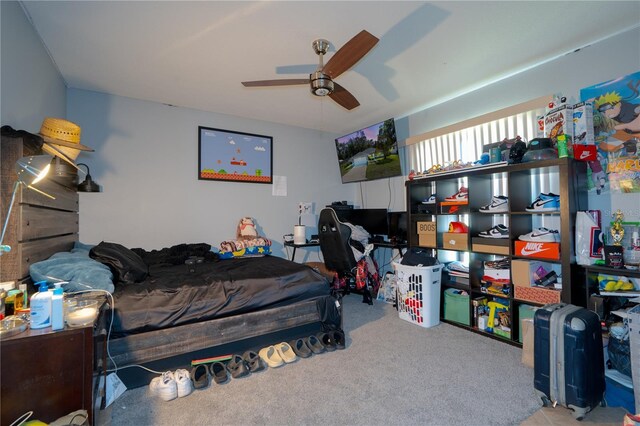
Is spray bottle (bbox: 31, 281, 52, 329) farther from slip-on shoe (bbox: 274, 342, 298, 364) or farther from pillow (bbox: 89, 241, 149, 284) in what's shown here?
slip-on shoe (bbox: 274, 342, 298, 364)

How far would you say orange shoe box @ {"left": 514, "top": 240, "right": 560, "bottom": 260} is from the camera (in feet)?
7.73

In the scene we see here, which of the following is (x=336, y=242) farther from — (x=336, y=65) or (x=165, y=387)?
(x=165, y=387)

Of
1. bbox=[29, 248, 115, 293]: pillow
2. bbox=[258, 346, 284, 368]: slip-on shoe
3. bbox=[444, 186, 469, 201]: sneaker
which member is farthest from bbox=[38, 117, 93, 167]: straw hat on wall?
bbox=[444, 186, 469, 201]: sneaker

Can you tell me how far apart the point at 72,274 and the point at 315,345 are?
1734 mm

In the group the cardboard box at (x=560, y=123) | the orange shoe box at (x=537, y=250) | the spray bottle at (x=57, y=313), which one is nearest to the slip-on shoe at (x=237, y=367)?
the spray bottle at (x=57, y=313)

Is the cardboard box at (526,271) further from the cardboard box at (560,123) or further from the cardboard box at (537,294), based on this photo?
the cardboard box at (560,123)

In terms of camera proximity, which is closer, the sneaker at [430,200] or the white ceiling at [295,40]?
the white ceiling at [295,40]

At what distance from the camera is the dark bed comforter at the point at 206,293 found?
1.88m

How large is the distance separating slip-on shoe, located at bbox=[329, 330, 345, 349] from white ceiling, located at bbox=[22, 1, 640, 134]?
8.01 ft

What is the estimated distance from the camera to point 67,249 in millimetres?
2545

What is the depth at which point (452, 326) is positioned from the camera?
9.75 ft

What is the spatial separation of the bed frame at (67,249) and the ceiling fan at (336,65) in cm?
163

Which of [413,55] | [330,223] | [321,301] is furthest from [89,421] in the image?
[413,55]

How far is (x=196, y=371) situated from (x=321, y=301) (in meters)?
1.05
